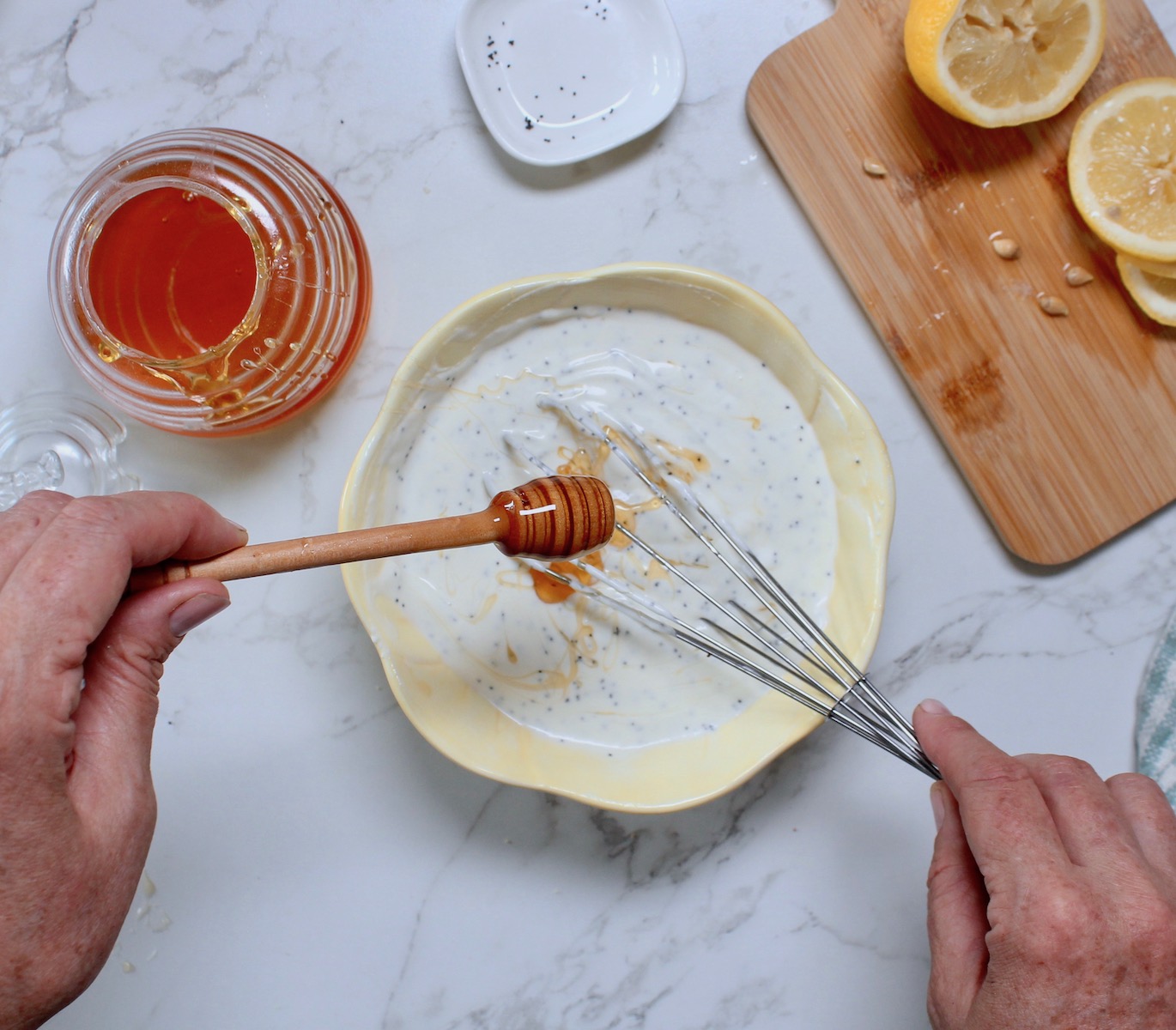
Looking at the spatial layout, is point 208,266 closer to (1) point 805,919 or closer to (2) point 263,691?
(2) point 263,691

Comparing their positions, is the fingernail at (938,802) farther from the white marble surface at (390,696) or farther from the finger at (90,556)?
the finger at (90,556)

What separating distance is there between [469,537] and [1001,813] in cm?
42

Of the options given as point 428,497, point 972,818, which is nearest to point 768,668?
point 972,818

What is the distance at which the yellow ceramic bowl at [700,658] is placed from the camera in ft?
2.71

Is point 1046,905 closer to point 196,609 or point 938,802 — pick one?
point 938,802

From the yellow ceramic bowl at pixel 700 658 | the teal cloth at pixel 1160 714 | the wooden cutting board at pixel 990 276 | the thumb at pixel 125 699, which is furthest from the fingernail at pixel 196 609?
the teal cloth at pixel 1160 714

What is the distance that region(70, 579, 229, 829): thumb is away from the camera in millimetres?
610

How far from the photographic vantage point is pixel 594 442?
883 mm

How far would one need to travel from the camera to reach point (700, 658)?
0.88 metres

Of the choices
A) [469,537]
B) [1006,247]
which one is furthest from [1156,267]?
[469,537]

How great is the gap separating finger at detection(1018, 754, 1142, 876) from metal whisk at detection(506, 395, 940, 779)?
0.36 feet

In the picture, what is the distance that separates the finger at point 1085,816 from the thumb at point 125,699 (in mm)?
614

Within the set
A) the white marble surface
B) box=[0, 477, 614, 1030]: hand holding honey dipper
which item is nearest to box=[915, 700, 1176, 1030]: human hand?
the white marble surface

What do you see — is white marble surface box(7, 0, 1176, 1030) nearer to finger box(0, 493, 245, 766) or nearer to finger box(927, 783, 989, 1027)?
finger box(927, 783, 989, 1027)
